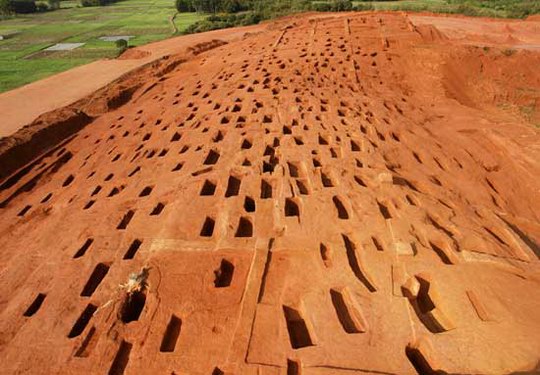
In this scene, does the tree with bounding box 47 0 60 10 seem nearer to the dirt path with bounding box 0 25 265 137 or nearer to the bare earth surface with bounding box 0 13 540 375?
the dirt path with bounding box 0 25 265 137

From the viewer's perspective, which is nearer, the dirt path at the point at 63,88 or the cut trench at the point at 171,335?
the cut trench at the point at 171,335

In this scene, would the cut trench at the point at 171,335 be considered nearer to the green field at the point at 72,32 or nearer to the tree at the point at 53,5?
the green field at the point at 72,32

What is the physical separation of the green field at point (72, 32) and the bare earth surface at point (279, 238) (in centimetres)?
2893

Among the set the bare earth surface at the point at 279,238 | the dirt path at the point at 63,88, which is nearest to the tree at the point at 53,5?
the dirt path at the point at 63,88

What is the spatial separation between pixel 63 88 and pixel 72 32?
3966 cm

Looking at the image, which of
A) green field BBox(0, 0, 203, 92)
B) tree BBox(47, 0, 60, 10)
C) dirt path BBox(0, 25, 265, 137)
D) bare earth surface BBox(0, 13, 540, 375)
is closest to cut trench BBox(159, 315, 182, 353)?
bare earth surface BBox(0, 13, 540, 375)

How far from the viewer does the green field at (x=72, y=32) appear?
38.7m

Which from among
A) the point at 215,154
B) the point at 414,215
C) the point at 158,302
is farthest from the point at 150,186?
the point at 414,215

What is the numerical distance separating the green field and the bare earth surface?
94.9 feet

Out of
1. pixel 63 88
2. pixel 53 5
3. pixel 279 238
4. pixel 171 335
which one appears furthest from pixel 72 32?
pixel 171 335

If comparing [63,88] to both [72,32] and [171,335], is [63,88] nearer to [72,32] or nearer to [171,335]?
[171,335]

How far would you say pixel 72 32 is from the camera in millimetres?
57875

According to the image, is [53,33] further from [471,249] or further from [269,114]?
[471,249]

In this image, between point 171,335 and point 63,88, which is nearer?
point 171,335
